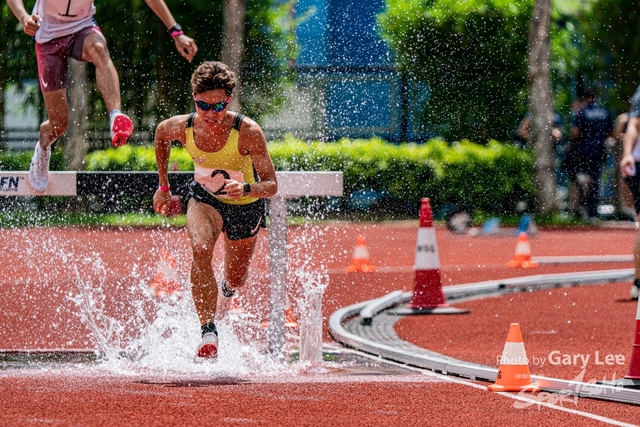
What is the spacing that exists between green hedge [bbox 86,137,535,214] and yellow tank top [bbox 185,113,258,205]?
18.0 m

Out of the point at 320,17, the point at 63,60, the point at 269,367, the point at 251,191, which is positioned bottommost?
the point at 269,367

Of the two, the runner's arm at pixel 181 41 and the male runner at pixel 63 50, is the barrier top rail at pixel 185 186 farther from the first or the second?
the runner's arm at pixel 181 41

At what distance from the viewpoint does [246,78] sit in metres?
35.4

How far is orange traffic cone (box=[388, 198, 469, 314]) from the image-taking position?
42.2 feet

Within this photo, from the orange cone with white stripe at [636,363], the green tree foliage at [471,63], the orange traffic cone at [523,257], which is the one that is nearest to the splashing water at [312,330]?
the orange cone with white stripe at [636,363]

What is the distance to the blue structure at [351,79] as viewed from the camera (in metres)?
35.1

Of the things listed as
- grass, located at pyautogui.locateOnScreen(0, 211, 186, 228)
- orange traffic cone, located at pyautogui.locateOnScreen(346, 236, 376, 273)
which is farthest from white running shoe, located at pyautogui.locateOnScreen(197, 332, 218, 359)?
grass, located at pyautogui.locateOnScreen(0, 211, 186, 228)

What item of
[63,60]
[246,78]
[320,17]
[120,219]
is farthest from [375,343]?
[320,17]

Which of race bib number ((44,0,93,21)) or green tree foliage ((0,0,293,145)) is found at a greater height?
green tree foliage ((0,0,293,145))

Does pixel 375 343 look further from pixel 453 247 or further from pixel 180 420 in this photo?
pixel 453 247

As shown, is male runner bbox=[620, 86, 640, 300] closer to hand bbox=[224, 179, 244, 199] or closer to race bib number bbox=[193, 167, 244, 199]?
race bib number bbox=[193, 167, 244, 199]

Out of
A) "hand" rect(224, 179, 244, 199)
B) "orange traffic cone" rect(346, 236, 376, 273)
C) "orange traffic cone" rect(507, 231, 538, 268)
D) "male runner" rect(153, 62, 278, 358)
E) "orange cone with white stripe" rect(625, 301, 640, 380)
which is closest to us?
"orange cone with white stripe" rect(625, 301, 640, 380)

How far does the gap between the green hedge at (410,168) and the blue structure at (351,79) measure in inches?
242

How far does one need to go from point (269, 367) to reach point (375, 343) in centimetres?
119
